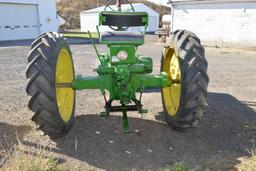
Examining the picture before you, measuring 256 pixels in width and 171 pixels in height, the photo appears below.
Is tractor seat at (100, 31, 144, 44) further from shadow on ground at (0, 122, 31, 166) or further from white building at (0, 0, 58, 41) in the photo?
white building at (0, 0, 58, 41)

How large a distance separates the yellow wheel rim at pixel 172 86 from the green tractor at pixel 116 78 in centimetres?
10

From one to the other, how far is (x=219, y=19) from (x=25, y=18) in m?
15.0

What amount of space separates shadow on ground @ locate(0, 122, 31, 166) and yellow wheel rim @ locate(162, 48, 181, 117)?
7.30 feet

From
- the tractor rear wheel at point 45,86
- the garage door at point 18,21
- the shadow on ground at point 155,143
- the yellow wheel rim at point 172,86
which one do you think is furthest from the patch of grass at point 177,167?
the garage door at point 18,21

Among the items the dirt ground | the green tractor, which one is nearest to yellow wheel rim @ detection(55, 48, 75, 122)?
the green tractor

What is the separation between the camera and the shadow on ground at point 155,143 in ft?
13.4

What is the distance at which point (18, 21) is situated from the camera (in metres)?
25.9

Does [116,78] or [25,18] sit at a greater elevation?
[116,78]

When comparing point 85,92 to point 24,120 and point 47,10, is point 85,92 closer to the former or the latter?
point 24,120

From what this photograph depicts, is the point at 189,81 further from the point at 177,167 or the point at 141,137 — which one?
the point at 177,167

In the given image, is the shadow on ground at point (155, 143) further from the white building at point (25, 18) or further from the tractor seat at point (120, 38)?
the white building at point (25, 18)

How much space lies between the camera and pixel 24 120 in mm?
5520

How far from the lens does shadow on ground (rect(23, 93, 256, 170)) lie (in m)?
4.09

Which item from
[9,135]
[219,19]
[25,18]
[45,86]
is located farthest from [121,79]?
[25,18]
